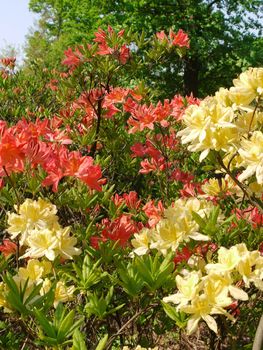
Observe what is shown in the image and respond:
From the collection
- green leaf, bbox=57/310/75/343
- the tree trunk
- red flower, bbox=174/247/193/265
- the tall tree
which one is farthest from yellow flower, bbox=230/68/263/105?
the tree trunk

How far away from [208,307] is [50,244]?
56cm

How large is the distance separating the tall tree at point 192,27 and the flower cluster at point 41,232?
38.2ft

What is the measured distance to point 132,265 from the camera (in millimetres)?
1601

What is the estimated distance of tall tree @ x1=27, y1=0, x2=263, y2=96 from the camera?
44.2 ft

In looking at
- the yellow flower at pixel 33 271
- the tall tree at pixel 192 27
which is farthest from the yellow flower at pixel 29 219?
the tall tree at pixel 192 27

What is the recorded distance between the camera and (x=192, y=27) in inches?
529

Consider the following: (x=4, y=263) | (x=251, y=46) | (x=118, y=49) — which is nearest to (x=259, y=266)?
(x=4, y=263)

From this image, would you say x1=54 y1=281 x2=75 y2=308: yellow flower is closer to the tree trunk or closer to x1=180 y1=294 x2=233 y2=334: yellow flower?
x1=180 y1=294 x2=233 y2=334: yellow flower

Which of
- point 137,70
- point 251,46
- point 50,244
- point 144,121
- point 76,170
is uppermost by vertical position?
point 251,46

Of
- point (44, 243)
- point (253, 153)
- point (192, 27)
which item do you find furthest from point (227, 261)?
point (192, 27)

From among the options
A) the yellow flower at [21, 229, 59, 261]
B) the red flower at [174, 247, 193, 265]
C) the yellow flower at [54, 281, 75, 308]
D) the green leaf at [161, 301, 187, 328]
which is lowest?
the green leaf at [161, 301, 187, 328]

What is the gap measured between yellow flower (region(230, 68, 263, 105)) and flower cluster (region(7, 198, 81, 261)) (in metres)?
0.74

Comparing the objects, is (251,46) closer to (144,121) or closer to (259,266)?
(144,121)

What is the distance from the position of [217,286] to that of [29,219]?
70cm
